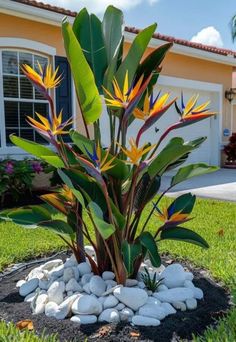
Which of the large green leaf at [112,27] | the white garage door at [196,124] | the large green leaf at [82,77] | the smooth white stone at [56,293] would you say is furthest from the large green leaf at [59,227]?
the white garage door at [196,124]

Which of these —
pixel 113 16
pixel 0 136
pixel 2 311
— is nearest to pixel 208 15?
pixel 0 136

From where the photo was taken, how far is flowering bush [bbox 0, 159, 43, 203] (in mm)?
7750

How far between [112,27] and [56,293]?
221 cm

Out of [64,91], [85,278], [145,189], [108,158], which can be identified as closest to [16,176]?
[64,91]

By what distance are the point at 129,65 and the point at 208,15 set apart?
15387 millimetres

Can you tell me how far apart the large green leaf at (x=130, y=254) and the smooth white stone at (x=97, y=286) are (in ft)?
1.31

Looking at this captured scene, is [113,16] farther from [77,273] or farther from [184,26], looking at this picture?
[184,26]

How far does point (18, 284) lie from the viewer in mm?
3672

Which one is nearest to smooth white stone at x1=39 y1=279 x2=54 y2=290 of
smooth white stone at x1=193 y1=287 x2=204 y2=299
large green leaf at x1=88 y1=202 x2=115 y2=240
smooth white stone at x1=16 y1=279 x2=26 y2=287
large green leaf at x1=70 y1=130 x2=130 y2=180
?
smooth white stone at x1=16 y1=279 x2=26 y2=287

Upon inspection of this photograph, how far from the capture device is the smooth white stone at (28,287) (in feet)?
11.3

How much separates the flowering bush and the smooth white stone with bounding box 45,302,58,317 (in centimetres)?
486

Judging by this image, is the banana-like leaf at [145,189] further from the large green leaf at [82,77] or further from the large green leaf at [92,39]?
the large green leaf at [92,39]

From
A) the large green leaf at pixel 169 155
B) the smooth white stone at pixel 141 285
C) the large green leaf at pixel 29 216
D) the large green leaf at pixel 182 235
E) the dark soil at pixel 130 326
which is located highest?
the large green leaf at pixel 169 155

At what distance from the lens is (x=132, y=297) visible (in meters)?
3.04
